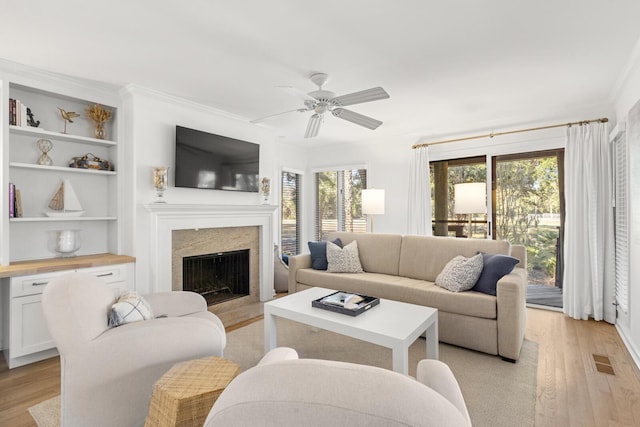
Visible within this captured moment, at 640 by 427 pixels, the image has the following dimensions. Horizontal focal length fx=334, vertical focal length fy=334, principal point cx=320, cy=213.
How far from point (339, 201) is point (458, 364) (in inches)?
148

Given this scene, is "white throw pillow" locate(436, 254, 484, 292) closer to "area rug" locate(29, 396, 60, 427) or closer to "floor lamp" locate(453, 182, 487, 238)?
"floor lamp" locate(453, 182, 487, 238)

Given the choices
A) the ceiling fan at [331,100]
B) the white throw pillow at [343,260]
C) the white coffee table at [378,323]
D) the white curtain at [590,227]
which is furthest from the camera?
the white throw pillow at [343,260]

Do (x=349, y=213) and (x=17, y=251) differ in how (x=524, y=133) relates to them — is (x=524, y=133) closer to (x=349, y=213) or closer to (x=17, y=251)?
(x=349, y=213)

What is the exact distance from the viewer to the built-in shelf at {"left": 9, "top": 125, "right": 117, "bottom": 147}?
2.82m

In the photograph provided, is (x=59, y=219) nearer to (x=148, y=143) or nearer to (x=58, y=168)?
(x=58, y=168)

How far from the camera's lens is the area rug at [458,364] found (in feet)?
6.54

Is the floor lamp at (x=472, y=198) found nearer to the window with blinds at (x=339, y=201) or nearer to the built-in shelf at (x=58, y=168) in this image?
the window with blinds at (x=339, y=201)

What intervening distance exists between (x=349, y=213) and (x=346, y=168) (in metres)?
0.80

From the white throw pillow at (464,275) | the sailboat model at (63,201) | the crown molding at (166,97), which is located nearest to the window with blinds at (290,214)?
the crown molding at (166,97)

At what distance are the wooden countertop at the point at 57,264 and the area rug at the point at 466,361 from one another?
1.30m

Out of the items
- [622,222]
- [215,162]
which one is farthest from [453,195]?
[215,162]

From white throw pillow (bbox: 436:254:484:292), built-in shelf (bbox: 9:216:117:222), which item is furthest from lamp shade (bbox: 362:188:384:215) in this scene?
built-in shelf (bbox: 9:216:117:222)

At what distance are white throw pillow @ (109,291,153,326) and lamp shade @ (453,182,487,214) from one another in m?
3.29

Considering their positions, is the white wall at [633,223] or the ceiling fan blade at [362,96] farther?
the white wall at [633,223]
